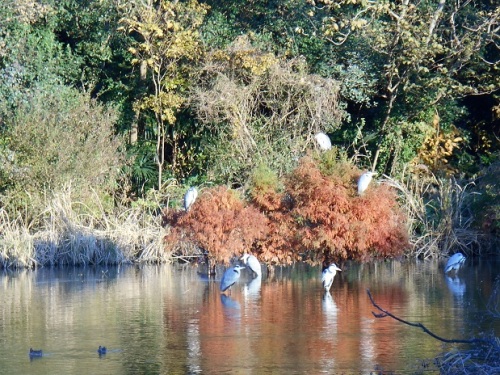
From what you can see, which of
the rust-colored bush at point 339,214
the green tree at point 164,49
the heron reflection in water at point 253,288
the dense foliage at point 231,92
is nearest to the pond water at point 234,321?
the heron reflection in water at point 253,288

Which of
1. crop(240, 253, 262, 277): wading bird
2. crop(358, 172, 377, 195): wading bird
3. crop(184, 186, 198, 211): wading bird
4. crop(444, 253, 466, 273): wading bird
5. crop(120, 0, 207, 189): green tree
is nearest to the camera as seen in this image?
crop(358, 172, 377, 195): wading bird

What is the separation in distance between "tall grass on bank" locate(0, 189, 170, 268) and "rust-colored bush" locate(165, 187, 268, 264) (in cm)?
280

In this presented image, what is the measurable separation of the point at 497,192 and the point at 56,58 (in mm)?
12337

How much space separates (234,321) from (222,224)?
17.9 ft

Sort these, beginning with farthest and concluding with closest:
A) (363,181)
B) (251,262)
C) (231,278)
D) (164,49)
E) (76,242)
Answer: (164,49), (76,242), (251,262), (363,181), (231,278)

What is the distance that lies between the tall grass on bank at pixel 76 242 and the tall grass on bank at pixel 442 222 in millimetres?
5751

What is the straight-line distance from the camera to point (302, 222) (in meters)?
18.3

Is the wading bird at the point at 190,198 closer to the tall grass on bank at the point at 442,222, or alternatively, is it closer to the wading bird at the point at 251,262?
the wading bird at the point at 251,262

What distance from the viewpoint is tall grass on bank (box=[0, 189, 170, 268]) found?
20891 mm

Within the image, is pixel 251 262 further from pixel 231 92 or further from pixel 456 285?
pixel 231 92

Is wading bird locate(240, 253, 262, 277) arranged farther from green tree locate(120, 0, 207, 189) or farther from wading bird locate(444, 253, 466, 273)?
green tree locate(120, 0, 207, 189)

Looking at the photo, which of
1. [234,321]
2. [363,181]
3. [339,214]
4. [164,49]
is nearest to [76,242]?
[164,49]

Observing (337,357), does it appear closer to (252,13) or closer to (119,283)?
(119,283)

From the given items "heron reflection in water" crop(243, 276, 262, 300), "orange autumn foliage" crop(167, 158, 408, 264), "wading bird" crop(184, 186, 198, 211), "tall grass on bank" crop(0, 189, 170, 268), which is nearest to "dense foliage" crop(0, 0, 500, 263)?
"tall grass on bank" crop(0, 189, 170, 268)
